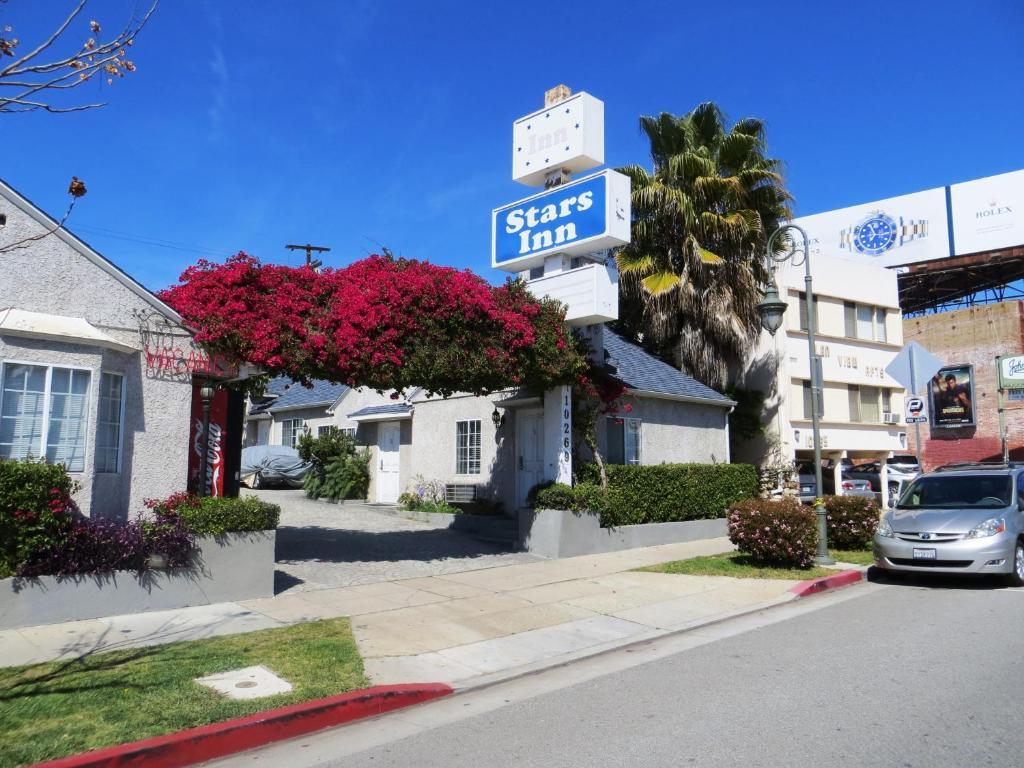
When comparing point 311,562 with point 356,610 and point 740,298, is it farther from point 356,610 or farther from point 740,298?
point 740,298

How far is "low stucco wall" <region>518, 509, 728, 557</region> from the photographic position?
45.7 ft

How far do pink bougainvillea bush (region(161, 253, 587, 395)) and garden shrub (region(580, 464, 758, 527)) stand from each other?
3.93 m

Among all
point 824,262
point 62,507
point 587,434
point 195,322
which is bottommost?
point 62,507

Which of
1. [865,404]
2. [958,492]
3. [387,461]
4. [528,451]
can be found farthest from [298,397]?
[958,492]

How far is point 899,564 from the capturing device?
10938 mm

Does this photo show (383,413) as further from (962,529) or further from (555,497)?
(962,529)

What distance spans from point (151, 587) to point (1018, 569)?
1120 cm

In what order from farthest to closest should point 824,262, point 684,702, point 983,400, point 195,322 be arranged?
1. point 983,400
2. point 824,262
3. point 195,322
4. point 684,702

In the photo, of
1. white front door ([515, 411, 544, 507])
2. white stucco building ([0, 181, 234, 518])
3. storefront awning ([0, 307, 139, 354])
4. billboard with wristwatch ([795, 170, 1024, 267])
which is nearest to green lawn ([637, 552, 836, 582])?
white front door ([515, 411, 544, 507])

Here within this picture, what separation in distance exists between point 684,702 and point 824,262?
21568 millimetres

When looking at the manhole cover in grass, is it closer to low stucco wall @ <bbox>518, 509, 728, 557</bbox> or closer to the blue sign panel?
low stucco wall @ <bbox>518, 509, 728, 557</bbox>

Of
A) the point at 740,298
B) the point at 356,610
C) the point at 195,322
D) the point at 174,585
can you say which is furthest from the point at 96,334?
the point at 740,298

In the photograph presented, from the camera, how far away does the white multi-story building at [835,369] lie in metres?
23.2

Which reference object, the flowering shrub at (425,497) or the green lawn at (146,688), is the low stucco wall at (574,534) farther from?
the green lawn at (146,688)
